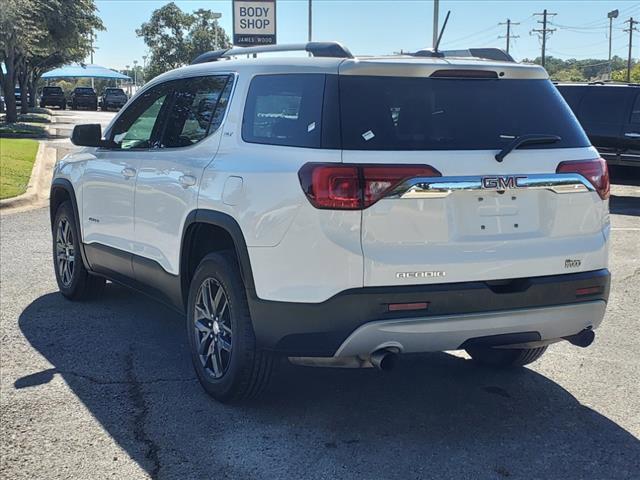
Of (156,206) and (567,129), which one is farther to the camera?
(156,206)

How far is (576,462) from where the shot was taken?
12.3 feet

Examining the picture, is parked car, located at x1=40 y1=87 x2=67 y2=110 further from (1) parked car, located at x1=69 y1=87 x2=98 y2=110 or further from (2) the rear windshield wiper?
(2) the rear windshield wiper

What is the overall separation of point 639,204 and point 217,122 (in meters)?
10.5

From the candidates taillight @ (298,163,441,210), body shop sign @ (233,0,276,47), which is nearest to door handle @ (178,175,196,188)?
taillight @ (298,163,441,210)

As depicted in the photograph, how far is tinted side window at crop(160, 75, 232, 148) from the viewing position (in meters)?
4.63

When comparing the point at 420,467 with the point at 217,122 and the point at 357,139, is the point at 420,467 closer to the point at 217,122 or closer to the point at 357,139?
the point at 357,139

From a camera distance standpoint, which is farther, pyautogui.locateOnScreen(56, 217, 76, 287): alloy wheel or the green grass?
the green grass

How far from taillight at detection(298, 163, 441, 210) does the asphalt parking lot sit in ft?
4.10

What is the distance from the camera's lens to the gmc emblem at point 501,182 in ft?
12.4

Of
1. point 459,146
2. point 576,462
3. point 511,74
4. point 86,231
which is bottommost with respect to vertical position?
point 576,462

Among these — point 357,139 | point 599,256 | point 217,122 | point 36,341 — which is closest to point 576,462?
point 599,256

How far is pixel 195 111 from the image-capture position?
489 centimetres

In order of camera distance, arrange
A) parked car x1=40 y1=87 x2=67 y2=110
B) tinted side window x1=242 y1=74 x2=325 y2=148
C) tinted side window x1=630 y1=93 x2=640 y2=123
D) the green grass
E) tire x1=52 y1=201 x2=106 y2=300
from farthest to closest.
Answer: parked car x1=40 y1=87 x2=67 y2=110
tinted side window x1=630 y1=93 x2=640 y2=123
the green grass
tire x1=52 y1=201 x2=106 y2=300
tinted side window x1=242 y1=74 x2=325 y2=148

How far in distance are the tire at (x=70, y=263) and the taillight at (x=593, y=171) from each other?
395 cm
